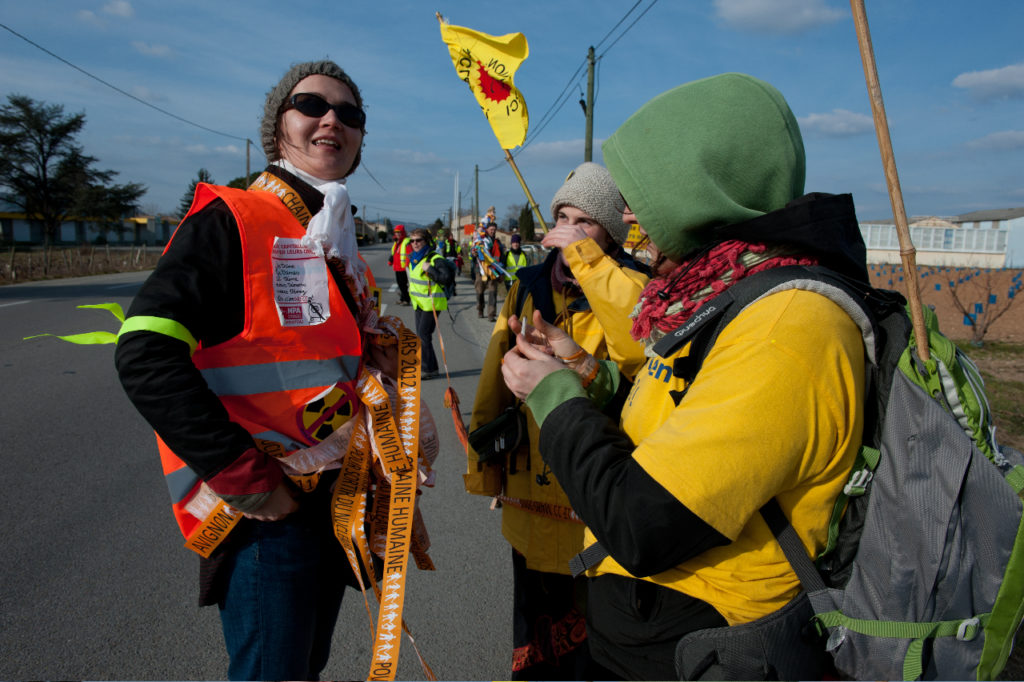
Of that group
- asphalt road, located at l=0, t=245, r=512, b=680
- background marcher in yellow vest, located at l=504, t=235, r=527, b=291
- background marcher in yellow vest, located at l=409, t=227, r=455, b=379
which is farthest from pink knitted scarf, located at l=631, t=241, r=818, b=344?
background marcher in yellow vest, located at l=504, t=235, r=527, b=291

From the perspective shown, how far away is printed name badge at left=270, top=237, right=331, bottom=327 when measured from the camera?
1504 mm

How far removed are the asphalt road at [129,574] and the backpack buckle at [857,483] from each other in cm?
188

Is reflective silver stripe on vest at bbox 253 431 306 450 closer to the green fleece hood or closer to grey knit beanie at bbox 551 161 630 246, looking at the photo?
the green fleece hood

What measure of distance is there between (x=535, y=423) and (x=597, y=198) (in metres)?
0.94

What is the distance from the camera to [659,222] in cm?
127

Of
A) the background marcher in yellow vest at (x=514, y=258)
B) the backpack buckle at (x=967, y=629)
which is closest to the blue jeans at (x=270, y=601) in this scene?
the backpack buckle at (x=967, y=629)

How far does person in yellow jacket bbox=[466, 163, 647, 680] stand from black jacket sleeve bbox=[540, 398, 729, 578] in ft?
3.20

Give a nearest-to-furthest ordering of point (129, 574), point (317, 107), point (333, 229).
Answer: point (333, 229), point (317, 107), point (129, 574)

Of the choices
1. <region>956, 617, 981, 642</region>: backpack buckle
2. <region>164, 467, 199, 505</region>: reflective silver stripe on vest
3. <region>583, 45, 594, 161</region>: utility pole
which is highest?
<region>583, 45, 594, 161</region>: utility pole

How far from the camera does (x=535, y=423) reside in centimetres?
223

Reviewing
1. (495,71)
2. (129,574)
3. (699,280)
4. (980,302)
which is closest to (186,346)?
(699,280)

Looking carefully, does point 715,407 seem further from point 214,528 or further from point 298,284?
point 214,528

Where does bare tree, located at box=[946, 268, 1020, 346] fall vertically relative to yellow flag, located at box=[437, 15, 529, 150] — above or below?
below

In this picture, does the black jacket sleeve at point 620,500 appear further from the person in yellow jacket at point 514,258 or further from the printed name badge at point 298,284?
the person in yellow jacket at point 514,258
